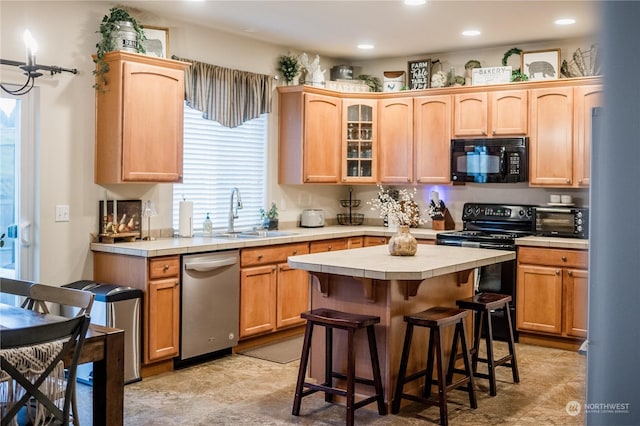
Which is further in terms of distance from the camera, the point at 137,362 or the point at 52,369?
the point at 137,362

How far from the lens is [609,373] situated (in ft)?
2.30

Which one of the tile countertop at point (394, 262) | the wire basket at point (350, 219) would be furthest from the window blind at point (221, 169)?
the tile countertop at point (394, 262)

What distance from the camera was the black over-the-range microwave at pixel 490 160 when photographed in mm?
5719

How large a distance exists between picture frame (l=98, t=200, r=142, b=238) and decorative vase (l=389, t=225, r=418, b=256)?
6.46 feet

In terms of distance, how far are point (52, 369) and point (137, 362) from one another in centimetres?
213

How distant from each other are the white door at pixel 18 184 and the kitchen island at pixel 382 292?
1889 mm

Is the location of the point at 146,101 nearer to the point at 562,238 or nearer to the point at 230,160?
the point at 230,160

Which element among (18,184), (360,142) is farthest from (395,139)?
(18,184)

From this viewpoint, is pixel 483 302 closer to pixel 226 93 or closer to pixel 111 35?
pixel 226 93

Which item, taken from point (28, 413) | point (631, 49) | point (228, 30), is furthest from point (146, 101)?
point (631, 49)

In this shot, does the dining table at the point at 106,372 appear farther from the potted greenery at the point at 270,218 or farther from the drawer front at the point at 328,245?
the potted greenery at the point at 270,218

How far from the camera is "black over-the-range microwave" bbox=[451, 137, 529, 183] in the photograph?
5719mm

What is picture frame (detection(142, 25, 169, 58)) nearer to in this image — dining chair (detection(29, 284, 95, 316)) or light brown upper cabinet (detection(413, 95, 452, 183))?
dining chair (detection(29, 284, 95, 316))

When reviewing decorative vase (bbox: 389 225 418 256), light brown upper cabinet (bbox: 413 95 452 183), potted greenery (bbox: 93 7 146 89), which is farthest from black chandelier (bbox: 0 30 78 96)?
light brown upper cabinet (bbox: 413 95 452 183)
